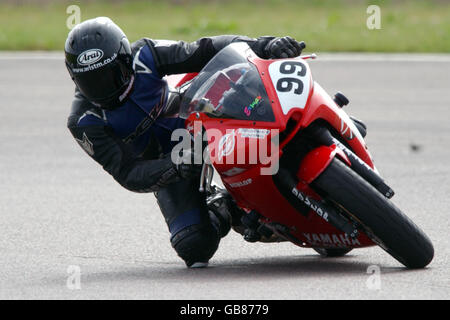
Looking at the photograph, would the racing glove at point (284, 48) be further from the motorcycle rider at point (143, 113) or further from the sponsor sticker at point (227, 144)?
the sponsor sticker at point (227, 144)

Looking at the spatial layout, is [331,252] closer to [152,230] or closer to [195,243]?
[195,243]

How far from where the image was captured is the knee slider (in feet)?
20.3

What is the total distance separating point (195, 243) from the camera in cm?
619

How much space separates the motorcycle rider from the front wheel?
0.81 metres

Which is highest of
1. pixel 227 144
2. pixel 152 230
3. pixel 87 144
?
pixel 227 144

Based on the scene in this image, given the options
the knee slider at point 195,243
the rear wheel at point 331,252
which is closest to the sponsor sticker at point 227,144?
the knee slider at point 195,243

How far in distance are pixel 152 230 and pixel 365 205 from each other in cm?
260

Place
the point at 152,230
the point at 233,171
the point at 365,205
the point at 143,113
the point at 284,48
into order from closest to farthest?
the point at 365,205 → the point at 233,171 → the point at 284,48 → the point at 143,113 → the point at 152,230

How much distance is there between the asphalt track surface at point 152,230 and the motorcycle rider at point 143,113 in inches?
11.6

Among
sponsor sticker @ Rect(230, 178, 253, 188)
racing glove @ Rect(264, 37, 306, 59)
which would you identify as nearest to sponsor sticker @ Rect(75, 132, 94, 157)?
sponsor sticker @ Rect(230, 178, 253, 188)

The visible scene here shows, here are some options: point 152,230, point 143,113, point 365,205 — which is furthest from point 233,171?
point 152,230

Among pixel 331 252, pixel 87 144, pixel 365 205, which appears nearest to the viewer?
pixel 365 205

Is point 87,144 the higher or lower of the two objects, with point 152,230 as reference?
higher

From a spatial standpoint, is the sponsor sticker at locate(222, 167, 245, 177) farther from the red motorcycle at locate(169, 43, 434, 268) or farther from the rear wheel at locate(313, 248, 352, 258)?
the rear wheel at locate(313, 248, 352, 258)
